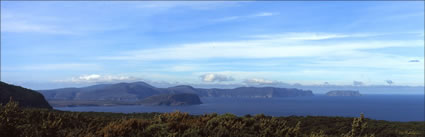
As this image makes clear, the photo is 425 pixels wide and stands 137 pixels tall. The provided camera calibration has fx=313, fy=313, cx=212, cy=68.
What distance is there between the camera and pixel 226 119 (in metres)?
16.3

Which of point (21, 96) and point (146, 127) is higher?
point (146, 127)

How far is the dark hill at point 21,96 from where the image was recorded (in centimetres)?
10231

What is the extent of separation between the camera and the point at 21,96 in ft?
360

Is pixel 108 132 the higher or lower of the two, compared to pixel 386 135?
higher

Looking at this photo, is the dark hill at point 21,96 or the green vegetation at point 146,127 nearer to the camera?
the green vegetation at point 146,127

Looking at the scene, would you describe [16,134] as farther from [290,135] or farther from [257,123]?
[290,135]

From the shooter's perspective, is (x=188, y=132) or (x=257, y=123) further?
(x=257, y=123)

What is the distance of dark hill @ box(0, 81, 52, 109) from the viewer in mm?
102312

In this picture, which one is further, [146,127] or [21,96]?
[21,96]

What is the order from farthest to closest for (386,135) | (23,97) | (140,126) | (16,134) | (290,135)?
(23,97), (386,135), (290,135), (140,126), (16,134)

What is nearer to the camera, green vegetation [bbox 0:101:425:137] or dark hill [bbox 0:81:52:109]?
green vegetation [bbox 0:101:425:137]

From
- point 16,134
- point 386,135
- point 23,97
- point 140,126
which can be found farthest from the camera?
point 23,97

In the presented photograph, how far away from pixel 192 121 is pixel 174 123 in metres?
1.29

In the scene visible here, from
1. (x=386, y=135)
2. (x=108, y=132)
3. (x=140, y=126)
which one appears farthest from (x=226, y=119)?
(x=386, y=135)
